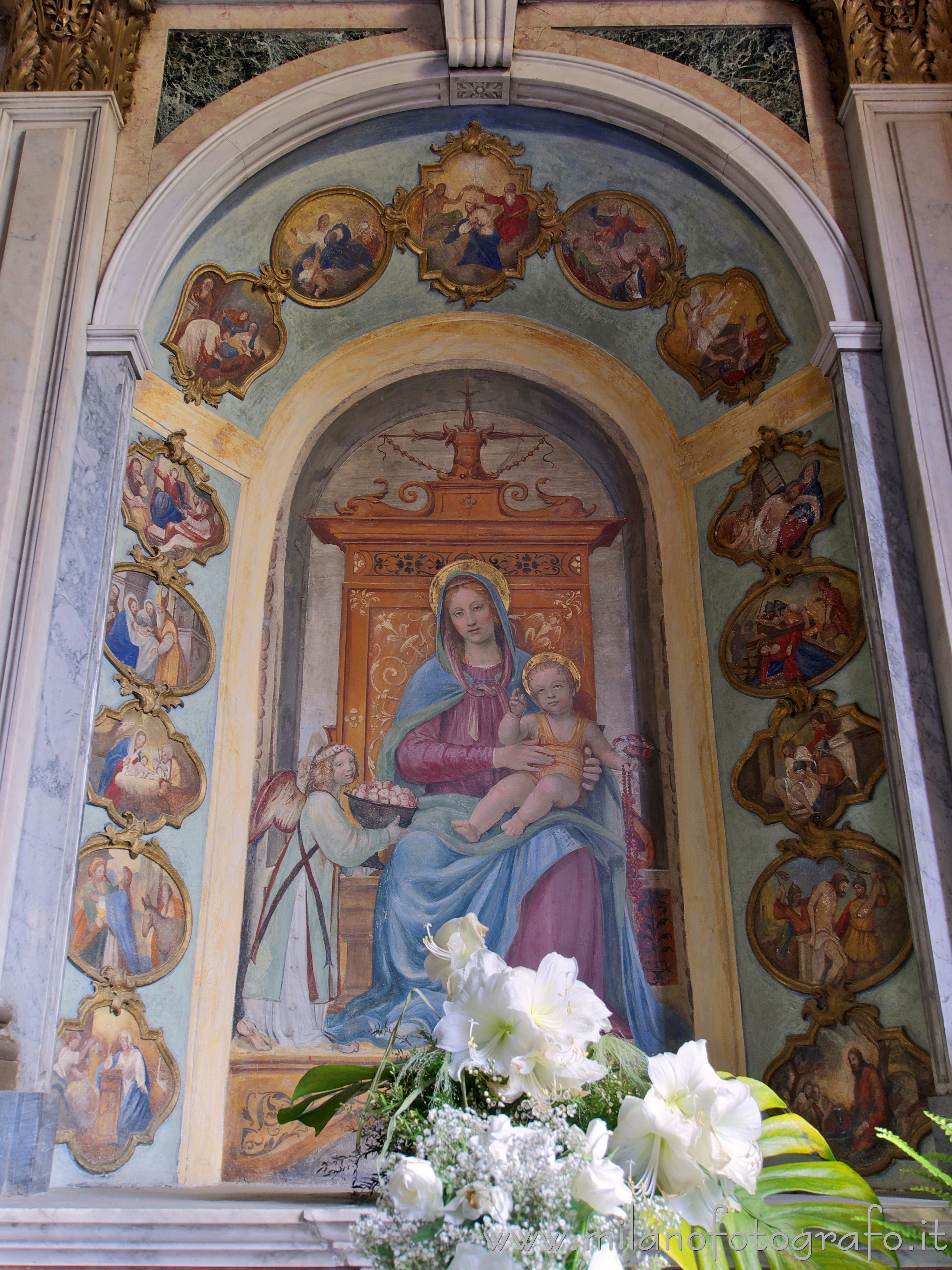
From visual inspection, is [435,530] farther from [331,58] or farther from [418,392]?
[331,58]

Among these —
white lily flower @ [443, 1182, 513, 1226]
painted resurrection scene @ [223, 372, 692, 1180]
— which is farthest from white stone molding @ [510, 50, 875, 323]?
white lily flower @ [443, 1182, 513, 1226]

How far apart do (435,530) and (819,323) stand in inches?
97.3

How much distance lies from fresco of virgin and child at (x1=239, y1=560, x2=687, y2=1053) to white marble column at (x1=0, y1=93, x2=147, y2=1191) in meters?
1.39

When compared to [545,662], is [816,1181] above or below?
below

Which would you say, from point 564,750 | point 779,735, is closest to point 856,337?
point 779,735

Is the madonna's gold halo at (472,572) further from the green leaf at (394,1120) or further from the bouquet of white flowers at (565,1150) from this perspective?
the green leaf at (394,1120)

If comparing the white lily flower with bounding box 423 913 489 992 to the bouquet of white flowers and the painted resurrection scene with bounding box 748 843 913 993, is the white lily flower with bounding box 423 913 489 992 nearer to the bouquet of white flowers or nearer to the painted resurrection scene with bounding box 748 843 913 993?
the bouquet of white flowers

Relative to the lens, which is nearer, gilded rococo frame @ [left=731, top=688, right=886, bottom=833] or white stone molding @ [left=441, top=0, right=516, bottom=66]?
gilded rococo frame @ [left=731, top=688, right=886, bottom=833]

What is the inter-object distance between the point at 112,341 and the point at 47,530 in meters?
1.11

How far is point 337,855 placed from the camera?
244 inches

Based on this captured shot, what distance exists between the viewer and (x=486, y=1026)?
2.34m

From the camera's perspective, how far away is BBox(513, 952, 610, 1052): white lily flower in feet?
7.48

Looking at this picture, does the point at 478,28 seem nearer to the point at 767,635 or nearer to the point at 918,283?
the point at 918,283

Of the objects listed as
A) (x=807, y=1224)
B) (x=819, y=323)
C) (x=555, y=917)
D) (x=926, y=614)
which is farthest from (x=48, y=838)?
(x=819, y=323)
